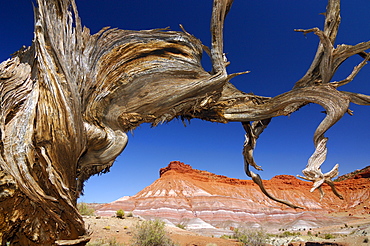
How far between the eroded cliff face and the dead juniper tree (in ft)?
140

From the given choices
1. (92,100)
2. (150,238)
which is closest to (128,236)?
(150,238)

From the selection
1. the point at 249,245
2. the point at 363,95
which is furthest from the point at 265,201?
the point at 363,95

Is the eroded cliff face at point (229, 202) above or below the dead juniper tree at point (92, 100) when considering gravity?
above

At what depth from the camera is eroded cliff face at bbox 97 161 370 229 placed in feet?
162

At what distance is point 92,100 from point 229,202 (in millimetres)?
58820

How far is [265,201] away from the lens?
209 ft

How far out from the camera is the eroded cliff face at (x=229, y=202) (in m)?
49.4

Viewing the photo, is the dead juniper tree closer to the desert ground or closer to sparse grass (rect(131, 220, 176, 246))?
the desert ground

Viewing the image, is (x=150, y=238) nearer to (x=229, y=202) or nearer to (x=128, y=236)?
(x=128, y=236)

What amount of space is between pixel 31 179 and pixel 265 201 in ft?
221

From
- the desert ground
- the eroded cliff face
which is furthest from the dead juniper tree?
the eroded cliff face

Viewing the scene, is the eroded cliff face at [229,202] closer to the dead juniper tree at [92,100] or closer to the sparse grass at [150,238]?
the sparse grass at [150,238]

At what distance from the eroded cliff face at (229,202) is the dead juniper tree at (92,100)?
42.7 metres

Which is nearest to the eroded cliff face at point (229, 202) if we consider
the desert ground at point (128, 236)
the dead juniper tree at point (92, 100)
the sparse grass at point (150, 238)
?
the desert ground at point (128, 236)
